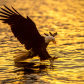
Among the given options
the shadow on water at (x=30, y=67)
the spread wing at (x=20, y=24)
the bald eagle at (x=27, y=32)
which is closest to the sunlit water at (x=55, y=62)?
the shadow on water at (x=30, y=67)

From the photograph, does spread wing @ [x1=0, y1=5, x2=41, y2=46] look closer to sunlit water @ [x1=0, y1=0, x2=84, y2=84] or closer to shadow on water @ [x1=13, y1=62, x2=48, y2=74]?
shadow on water @ [x1=13, y1=62, x2=48, y2=74]

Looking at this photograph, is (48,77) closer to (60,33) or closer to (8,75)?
(8,75)

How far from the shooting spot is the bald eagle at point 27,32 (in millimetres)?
9609

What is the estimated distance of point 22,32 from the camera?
32.1 feet

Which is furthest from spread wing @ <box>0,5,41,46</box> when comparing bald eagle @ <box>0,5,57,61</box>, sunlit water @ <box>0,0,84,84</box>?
sunlit water @ <box>0,0,84,84</box>

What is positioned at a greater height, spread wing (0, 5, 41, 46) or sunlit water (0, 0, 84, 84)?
spread wing (0, 5, 41, 46)

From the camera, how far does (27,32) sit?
977 centimetres

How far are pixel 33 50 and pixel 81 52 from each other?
2.33 m

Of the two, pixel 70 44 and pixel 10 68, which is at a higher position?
pixel 70 44

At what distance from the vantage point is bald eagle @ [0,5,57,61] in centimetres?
961

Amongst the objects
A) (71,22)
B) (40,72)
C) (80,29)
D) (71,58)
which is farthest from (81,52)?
(71,22)

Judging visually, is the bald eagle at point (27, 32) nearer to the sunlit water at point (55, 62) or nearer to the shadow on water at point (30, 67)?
the shadow on water at point (30, 67)

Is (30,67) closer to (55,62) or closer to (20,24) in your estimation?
(55,62)

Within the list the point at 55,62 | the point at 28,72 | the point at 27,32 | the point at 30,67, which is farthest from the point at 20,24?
the point at 55,62
